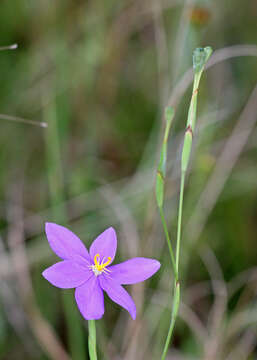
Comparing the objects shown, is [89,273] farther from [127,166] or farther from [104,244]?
[127,166]

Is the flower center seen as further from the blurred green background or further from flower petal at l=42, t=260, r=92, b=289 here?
the blurred green background

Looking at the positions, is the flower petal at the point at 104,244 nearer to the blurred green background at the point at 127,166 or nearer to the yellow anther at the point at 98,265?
the yellow anther at the point at 98,265

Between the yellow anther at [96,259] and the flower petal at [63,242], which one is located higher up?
the flower petal at [63,242]

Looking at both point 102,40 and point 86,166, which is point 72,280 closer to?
point 86,166

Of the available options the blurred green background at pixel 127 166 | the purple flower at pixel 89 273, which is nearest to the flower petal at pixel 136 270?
the purple flower at pixel 89 273

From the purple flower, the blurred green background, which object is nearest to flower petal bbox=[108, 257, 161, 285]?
the purple flower

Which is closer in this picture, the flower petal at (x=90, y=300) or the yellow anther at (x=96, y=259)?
the flower petal at (x=90, y=300)

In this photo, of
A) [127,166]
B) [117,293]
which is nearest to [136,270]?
[117,293]

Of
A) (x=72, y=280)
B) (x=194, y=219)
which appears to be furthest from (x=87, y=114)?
(x=72, y=280)
